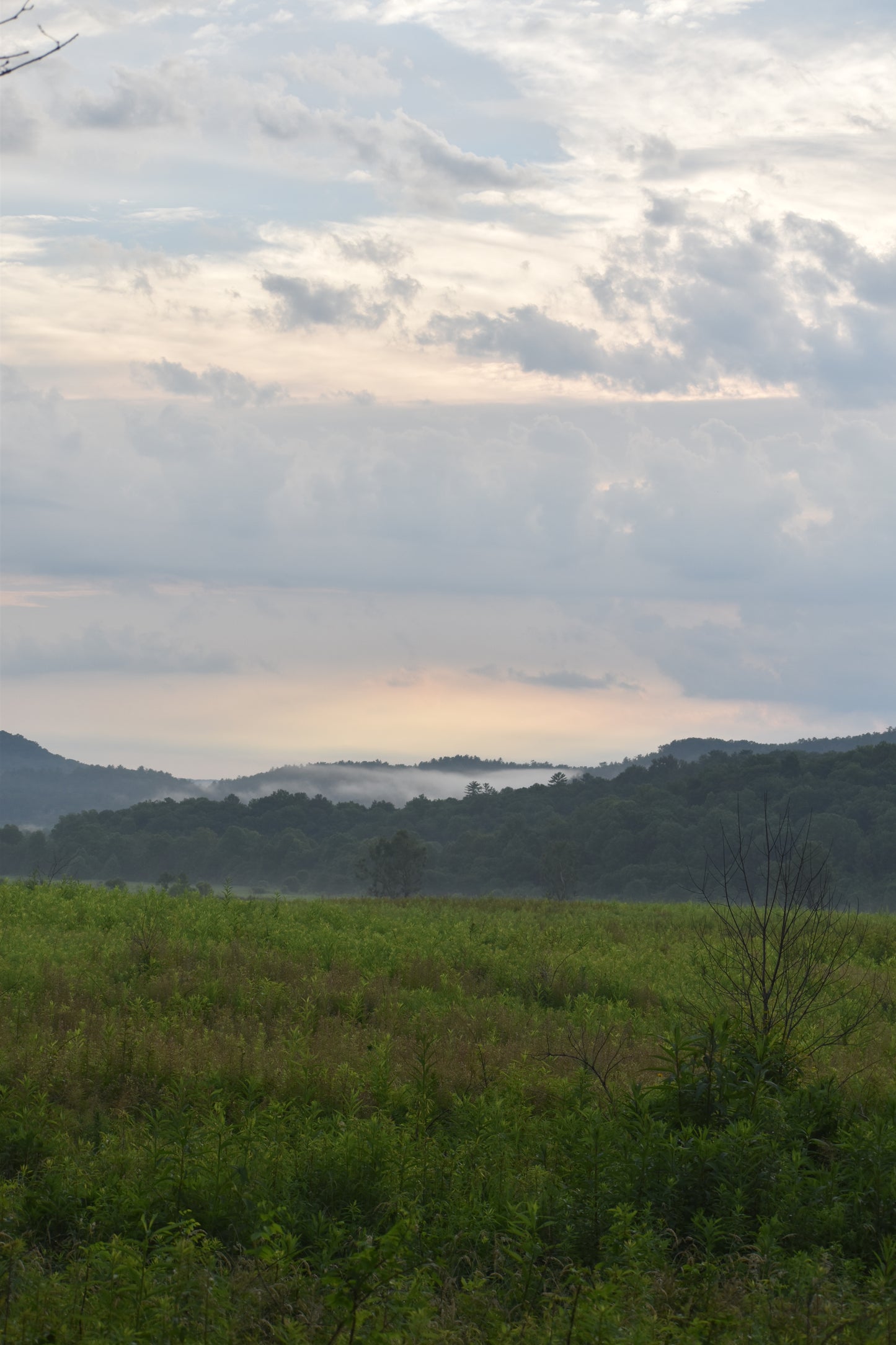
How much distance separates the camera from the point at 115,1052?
1121 cm

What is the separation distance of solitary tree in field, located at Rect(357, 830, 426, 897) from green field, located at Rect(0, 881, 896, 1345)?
2803 inches

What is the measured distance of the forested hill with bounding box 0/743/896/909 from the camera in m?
79.8

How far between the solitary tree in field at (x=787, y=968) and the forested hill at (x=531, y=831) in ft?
150

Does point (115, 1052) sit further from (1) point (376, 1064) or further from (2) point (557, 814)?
(2) point (557, 814)

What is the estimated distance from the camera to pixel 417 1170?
8141mm

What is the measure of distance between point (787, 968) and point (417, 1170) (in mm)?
4280

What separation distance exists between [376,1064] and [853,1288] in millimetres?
5714

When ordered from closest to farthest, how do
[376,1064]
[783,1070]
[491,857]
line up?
1. [783,1070]
2. [376,1064]
3. [491,857]

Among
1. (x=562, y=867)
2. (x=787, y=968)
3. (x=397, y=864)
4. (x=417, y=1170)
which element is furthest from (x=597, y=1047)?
(x=397, y=864)

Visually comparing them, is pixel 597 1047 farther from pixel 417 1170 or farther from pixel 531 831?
pixel 531 831

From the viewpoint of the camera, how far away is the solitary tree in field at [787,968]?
401 inches

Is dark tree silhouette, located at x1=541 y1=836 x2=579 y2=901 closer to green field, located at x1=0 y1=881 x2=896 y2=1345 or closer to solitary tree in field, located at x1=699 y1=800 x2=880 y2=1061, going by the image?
solitary tree in field, located at x1=699 y1=800 x2=880 y2=1061

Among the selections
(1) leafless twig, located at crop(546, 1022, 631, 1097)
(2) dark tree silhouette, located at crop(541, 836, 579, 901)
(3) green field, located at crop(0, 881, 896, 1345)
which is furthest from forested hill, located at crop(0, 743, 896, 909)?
(3) green field, located at crop(0, 881, 896, 1345)

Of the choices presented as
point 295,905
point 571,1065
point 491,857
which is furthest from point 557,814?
point 571,1065
